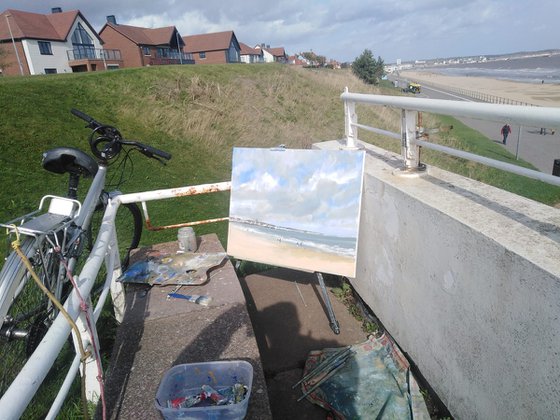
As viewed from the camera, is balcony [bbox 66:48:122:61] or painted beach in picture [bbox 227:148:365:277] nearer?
painted beach in picture [bbox 227:148:365:277]

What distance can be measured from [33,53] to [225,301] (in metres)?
42.1

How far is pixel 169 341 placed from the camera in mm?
2348

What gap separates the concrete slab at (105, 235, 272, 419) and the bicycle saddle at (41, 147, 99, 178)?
37.6 inches

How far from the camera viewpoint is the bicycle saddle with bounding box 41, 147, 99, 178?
2.66 m

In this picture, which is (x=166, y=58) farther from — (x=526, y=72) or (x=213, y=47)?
(x=526, y=72)

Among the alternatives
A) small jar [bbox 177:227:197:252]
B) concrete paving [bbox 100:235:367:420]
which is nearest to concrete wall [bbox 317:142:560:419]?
concrete paving [bbox 100:235:367:420]

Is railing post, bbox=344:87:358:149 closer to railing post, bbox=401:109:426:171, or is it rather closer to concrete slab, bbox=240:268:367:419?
railing post, bbox=401:109:426:171

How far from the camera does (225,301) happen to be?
2.66 m

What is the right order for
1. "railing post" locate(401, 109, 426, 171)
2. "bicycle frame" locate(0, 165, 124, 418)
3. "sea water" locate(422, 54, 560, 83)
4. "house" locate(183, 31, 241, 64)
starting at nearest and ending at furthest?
"bicycle frame" locate(0, 165, 124, 418)
"railing post" locate(401, 109, 426, 171)
"house" locate(183, 31, 241, 64)
"sea water" locate(422, 54, 560, 83)

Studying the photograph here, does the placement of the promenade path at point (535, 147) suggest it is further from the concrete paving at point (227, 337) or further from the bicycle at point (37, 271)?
the bicycle at point (37, 271)

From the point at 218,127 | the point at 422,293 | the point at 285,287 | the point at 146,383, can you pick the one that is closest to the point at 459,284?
the point at 422,293

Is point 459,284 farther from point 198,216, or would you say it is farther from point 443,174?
point 198,216

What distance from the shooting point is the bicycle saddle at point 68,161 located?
2.66m

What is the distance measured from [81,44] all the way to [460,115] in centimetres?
4648
